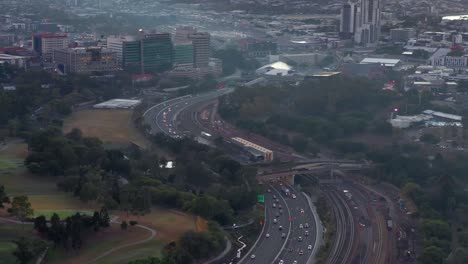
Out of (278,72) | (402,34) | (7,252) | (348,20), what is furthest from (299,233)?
(348,20)

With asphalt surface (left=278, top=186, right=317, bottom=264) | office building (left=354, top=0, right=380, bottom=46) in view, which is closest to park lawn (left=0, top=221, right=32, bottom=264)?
asphalt surface (left=278, top=186, right=317, bottom=264)

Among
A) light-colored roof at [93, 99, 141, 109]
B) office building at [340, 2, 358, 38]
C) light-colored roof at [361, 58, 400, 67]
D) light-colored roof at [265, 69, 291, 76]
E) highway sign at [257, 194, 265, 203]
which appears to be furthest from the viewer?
office building at [340, 2, 358, 38]

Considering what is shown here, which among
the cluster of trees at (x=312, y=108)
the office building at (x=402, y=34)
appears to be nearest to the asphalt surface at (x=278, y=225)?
the cluster of trees at (x=312, y=108)

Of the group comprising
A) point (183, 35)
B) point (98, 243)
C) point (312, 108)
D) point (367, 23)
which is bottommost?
point (98, 243)

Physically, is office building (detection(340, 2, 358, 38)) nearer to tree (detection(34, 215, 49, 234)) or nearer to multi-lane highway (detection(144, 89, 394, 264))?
multi-lane highway (detection(144, 89, 394, 264))

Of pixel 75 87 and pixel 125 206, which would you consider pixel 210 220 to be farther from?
pixel 75 87

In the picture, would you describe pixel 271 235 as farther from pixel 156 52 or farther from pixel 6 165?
pixel 156 52
